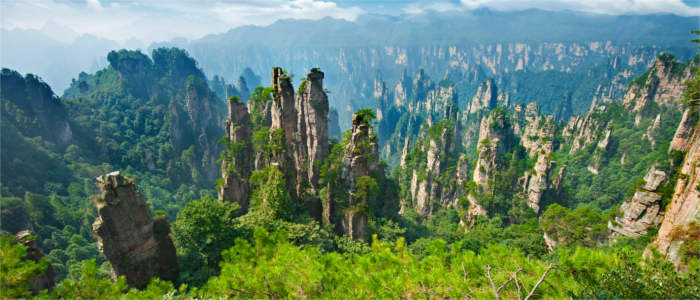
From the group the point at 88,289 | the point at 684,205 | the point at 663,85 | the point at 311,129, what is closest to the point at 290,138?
the point at 311,129

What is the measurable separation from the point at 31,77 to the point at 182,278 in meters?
57.5

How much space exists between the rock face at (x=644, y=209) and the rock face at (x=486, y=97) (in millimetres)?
98888

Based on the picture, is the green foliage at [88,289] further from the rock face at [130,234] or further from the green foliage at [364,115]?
the green foliage at [364,115]

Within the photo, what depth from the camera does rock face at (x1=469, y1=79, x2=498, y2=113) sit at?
371 feet

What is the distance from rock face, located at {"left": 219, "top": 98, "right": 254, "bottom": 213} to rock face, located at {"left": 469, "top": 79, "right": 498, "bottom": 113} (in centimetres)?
10040

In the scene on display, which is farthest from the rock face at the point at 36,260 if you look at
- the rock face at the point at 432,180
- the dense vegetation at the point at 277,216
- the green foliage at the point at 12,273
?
the rock face at the point at 432,180

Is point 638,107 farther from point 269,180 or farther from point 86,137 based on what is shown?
point 86,137

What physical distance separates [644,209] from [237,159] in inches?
1142

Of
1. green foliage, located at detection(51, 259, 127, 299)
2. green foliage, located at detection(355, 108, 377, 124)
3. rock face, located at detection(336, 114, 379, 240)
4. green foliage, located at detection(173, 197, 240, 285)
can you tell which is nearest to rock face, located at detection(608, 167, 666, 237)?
rock face, located at detection(336, 114, 379, 240)

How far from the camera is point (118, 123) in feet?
203

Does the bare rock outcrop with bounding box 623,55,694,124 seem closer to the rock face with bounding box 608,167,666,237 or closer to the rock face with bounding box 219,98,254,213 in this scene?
the rock face with bounding box 608,167,666,237

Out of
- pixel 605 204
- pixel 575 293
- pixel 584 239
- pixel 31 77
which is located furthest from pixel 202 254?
pixel 31 77

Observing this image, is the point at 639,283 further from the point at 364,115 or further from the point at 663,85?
the point at 663,85

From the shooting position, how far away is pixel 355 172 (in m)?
19.8
